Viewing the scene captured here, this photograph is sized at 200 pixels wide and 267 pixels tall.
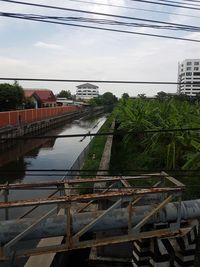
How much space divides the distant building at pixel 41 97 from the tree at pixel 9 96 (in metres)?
17.5

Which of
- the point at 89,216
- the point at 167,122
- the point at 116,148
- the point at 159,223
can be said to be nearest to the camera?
the point at 89,216

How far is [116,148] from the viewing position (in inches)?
1110

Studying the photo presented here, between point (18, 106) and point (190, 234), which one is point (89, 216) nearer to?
point (190, 234)

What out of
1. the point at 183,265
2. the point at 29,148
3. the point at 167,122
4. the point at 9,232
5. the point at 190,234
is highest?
the point at 167,122

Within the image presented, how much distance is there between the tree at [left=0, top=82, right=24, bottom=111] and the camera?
49.3m

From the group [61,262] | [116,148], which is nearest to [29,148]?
[116,148]

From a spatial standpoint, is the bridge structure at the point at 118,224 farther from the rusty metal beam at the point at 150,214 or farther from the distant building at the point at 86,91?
the distant building at the point at 86,91

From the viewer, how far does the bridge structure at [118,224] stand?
6316mm

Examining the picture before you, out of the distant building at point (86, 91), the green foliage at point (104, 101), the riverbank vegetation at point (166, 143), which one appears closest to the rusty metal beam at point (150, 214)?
the riverbank vegetation at point (166, 143)

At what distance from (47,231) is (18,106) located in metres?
51.1

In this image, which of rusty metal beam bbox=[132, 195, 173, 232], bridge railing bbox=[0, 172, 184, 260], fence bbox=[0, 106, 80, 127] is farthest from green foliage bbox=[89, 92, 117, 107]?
rusty metal beam bbox=[132, 195, 173, 232]

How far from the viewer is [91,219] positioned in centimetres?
694

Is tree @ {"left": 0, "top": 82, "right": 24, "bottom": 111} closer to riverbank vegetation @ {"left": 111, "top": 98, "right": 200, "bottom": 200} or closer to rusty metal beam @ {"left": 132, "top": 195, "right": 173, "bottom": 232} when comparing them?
riverbank vegetation @ {"left": 111, "top": 98, "right": 200, "bottom": 200}

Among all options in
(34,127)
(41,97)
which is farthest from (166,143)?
(41,97)
